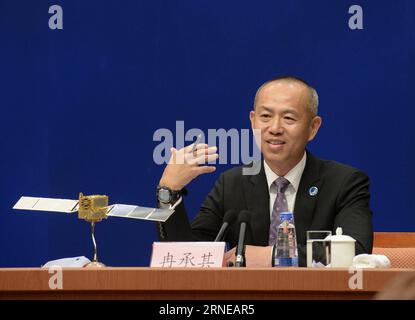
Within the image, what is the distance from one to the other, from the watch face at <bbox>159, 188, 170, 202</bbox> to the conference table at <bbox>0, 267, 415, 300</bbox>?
87cm

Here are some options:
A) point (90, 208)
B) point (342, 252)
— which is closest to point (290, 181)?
point (342, 252)

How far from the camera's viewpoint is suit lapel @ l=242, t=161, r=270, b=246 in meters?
3.08

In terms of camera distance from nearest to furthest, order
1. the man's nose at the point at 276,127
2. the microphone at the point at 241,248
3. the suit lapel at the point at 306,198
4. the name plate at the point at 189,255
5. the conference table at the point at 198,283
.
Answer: the conference table at the point at 198,283, the name plate at the point at 189,255, the microphone at the point at 241,248, the suit lapel at the point at 306,198, the man's nose at the point at 276,127

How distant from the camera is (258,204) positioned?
3.14 meters

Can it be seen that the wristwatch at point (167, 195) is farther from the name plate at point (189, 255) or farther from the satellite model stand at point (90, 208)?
the name plate at point (189, 255)

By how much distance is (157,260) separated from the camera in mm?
2264

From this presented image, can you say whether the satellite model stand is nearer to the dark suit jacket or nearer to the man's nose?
the dark suit jacket

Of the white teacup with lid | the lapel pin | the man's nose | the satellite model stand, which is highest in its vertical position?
the man's nose

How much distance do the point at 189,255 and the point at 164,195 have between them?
63cm

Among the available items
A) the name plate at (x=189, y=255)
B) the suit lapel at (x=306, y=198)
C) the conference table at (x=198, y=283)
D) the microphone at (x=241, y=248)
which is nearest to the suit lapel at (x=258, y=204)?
the suit lapel at (x=306, y=198)

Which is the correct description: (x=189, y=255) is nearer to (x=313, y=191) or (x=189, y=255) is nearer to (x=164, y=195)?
(x=164, y=195)

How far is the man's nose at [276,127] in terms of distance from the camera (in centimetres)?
315

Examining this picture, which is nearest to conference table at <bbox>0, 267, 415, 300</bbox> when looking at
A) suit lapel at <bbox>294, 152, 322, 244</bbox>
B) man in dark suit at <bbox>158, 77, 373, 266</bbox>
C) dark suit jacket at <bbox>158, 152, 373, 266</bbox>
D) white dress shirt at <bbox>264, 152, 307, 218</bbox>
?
dark suit jacket at <bbox>158, 152, 373, 266</bbox>
